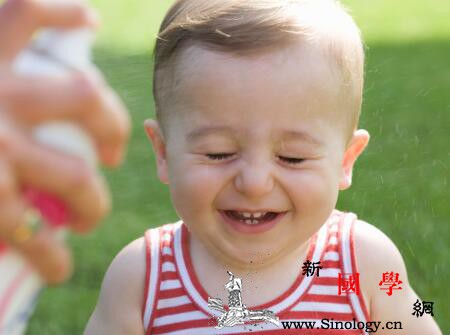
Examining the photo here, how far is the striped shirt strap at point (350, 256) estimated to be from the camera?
4.43 ft

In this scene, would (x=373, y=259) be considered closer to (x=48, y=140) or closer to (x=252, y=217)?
(x=252, y=217)

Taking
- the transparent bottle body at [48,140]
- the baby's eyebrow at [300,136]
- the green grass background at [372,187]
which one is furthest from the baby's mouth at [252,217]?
the transparent bottle body at [48,140]

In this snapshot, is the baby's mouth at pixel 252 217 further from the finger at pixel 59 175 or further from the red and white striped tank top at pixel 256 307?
the finger at pixel 59 175

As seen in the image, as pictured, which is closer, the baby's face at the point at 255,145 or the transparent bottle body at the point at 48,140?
the transparent bottle body at the point at 48,140

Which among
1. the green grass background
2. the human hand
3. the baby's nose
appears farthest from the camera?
the green grass background

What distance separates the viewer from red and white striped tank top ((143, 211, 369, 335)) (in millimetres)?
1324

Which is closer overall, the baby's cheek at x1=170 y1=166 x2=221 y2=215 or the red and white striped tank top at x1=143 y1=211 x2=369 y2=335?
the baby's cheek at x1=170 y1=166 x2=221 y2=215

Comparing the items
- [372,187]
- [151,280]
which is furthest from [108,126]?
[372,187]

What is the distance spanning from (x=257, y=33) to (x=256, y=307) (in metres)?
0.40

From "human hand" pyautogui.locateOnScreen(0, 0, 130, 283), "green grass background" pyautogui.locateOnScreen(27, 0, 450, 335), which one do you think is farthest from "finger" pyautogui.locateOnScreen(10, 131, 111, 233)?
"green grass background" pyautogui.locateOnScreen(27, 0, 450, 335)

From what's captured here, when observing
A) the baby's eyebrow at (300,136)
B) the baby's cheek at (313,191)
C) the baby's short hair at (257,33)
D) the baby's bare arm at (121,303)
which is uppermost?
the baby's short hair at (257,33)

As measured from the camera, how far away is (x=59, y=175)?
571 mm

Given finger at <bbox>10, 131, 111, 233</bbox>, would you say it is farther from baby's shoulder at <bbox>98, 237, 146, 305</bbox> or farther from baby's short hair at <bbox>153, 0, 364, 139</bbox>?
baby's shoulder at <bbox>98, 237, 146, 305</bbox>

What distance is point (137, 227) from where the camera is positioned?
2.01 m
